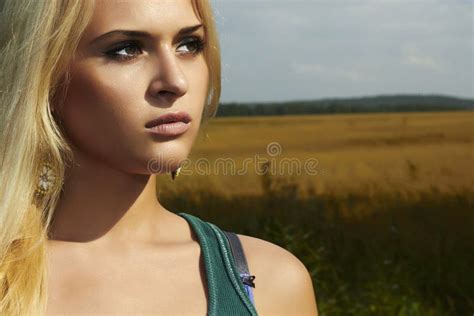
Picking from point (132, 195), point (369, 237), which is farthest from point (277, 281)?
point (369, 237)

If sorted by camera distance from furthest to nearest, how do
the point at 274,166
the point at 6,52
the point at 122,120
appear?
1. the point at 274,166
2. the point at 6,52
3. the point at 122,120

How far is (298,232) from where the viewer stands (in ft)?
18.2

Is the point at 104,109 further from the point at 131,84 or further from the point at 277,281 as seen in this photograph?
the point at 277,281

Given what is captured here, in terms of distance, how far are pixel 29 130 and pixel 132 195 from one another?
43cm

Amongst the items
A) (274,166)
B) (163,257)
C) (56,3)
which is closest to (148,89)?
(56,3)

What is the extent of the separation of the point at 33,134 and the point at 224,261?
82 cm

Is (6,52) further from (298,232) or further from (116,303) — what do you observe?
(298,232)

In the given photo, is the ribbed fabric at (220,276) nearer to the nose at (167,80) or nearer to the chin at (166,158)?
the chin at (166,158)

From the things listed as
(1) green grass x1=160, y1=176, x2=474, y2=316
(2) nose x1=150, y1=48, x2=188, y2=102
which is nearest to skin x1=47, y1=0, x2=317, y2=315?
(2) nose x1=150, y1=48, x2=188, y2=102

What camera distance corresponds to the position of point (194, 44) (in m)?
3.00

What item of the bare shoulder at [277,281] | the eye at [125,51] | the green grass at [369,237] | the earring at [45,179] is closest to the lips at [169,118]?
the eye at [125,51]

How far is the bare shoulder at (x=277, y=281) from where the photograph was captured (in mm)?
2959

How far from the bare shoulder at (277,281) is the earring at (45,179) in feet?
2.42

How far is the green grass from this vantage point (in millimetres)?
5469
